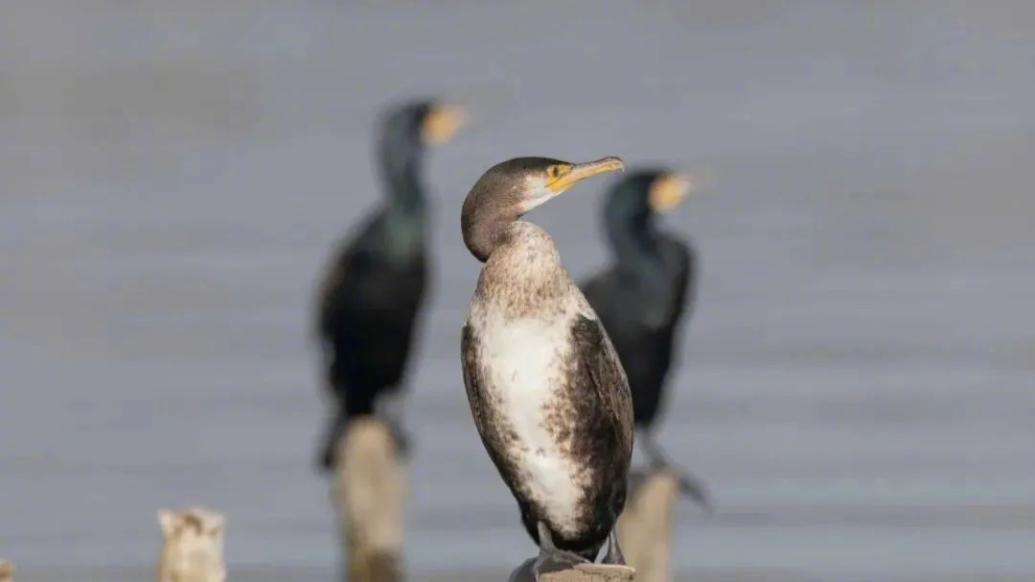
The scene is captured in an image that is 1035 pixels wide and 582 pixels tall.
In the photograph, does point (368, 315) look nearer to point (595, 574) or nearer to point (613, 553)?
point (613, 553)

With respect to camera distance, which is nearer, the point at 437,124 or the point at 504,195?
the point at 504,195

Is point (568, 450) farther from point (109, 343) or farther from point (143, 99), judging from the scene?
point (143, 99)

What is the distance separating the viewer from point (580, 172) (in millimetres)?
5086

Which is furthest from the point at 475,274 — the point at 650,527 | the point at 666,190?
the point at 650,527

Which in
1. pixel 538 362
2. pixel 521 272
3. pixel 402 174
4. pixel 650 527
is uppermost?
pixel 402 174

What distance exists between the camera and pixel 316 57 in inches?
1184

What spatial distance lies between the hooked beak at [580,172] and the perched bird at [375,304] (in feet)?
13.7

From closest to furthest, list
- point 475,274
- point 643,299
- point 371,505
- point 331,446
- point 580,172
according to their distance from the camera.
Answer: point 580,172 < point 371,505 < point 643,299 < point 331,446 < point 475,274

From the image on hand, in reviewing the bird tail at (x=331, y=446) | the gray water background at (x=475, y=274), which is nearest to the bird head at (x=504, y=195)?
the bird tail at (x=331, y=446)

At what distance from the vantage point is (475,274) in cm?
1502

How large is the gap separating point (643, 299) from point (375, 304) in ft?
4.29

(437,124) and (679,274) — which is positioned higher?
(437,124)

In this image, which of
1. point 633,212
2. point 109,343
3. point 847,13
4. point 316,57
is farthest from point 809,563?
point 847,13

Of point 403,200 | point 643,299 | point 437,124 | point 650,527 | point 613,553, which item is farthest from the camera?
point 437,124
